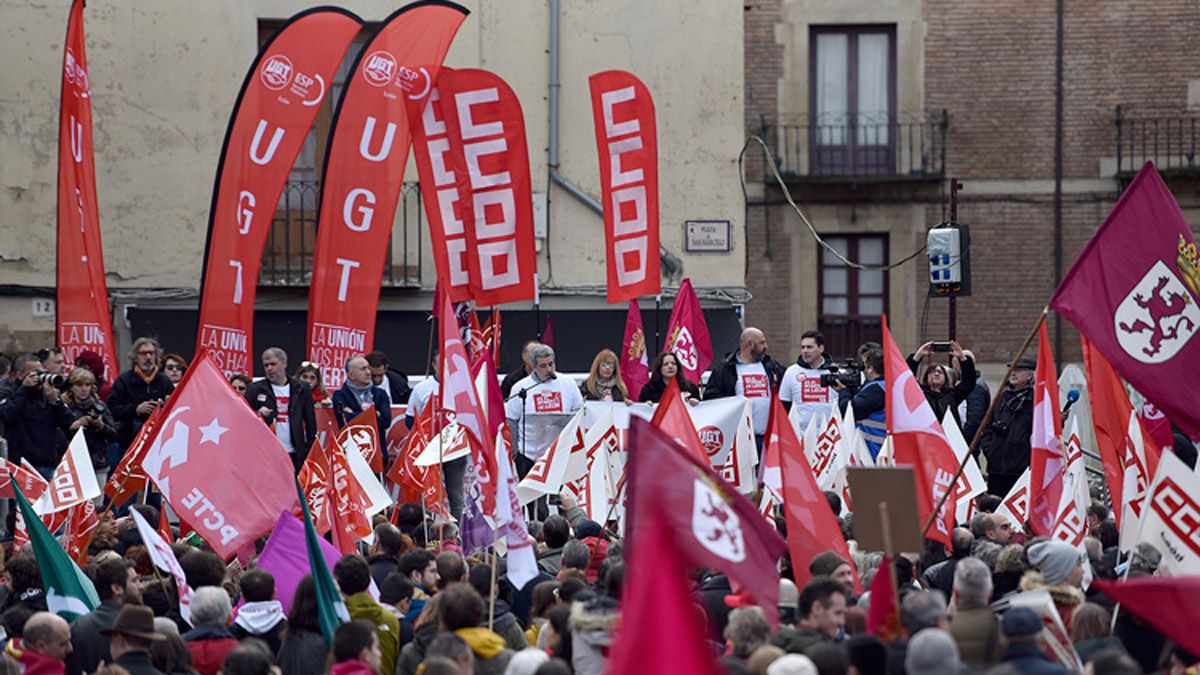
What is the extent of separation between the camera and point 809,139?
27047 millimetres

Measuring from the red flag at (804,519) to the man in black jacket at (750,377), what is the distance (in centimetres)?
528

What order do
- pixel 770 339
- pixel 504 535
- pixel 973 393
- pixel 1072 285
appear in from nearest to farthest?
pixel 1072 285
pixel 504 535
pixel 973 393
pixel 770 339

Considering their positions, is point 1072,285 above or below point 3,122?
below

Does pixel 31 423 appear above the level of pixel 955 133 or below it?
below

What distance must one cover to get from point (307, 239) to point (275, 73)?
16.9ft

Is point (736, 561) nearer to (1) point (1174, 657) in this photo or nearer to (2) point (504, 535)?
(1) point (1174, 657)

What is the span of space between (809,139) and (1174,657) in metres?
19.9

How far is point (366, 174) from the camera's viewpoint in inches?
678

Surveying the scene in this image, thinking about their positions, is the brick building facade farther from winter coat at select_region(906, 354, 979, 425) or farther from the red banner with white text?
the red banner with white text

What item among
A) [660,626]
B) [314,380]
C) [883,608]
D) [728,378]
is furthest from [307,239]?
[660,626]

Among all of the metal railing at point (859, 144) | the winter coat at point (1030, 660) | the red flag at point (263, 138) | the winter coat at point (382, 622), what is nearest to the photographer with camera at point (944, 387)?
the red flag at point (263, 138)

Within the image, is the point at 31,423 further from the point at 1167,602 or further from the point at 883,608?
the point at 1167,602

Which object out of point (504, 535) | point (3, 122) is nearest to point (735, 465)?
point (504, 535)

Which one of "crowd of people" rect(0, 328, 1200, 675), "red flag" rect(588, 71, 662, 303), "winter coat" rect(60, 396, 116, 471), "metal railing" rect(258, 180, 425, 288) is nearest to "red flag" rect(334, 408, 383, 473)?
"crowd of people" rect(0, 328, 1200, 675)
